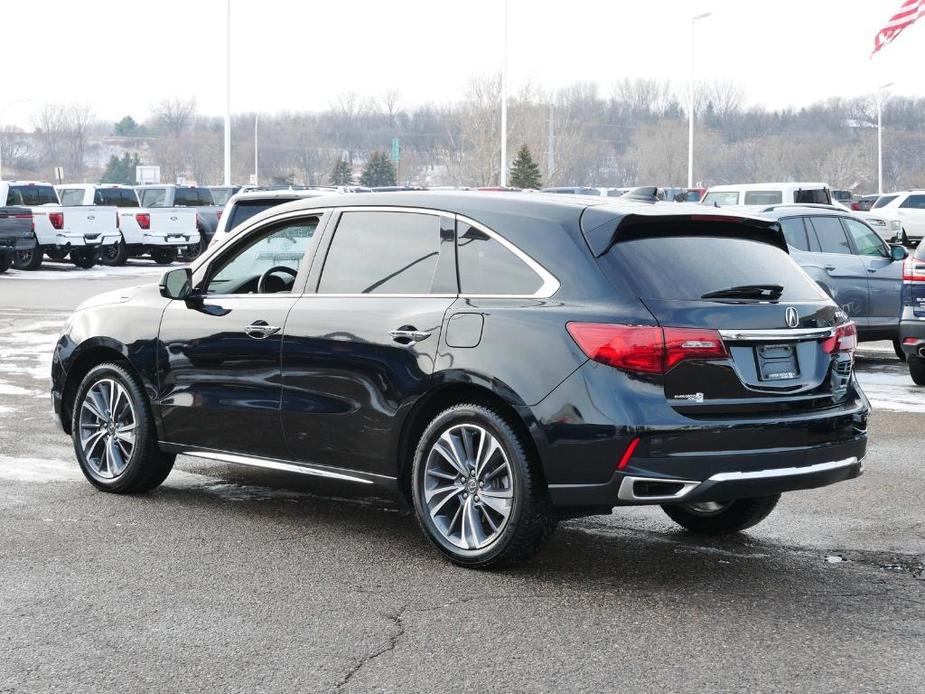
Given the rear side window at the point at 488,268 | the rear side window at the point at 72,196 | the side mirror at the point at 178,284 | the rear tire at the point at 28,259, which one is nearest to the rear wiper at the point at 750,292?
the rear side window at the point at 488,268

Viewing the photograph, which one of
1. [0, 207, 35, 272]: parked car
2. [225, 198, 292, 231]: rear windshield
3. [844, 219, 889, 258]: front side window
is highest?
[0, 207, 35, 272]: parked car

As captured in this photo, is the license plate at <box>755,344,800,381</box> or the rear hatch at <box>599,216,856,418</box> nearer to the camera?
the rear hatch at <box>599,216,856,418</box>

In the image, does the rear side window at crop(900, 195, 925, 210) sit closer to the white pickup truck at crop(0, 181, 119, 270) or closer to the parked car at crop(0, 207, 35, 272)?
the white pickup truck at crop(0, 181, 119, 270)

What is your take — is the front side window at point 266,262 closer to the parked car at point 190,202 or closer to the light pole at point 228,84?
the parked car at point 190,202

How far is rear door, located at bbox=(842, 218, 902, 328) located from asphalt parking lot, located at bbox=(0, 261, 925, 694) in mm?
6689

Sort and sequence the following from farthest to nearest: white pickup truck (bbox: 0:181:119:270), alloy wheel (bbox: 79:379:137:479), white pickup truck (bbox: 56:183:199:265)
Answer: white pickup truck (bbox: 56:183:199:265) → white pickup truck (bbox: 0:181:119:270) → alloy wheel (bbox: 79:379:137:479)

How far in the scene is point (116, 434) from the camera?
25.3 feet

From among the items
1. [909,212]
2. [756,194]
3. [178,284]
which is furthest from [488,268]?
[909,212]

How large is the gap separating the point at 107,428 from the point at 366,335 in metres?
2.20

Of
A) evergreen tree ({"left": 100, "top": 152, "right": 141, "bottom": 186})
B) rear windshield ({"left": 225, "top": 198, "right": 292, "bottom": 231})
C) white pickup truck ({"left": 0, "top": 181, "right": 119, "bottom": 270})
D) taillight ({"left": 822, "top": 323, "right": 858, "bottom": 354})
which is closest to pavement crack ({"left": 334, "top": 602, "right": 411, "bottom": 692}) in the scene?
taillight ({"left": 822, "top": 323, "right": 858, "bottom": 354})

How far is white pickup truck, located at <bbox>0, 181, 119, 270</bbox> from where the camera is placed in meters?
32.9

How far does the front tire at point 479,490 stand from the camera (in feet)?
18.8

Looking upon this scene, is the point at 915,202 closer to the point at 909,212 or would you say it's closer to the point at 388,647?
the point at 909,212

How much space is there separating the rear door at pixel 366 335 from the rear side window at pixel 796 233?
30.0 feet
